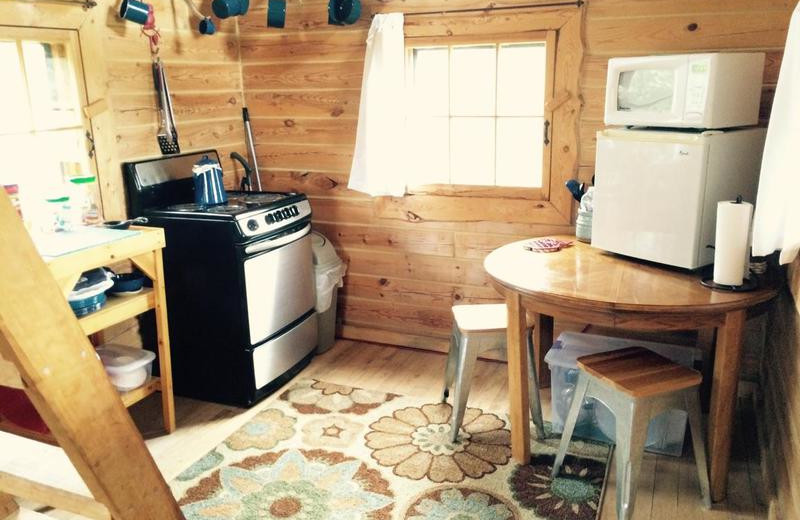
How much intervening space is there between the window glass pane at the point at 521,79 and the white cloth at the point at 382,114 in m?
0.49

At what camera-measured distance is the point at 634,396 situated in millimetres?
2066

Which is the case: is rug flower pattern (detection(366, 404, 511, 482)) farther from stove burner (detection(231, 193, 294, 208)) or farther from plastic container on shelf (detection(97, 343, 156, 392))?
stove burner (detection(231, 193, 294, 208))

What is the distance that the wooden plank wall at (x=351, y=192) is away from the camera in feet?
11.2

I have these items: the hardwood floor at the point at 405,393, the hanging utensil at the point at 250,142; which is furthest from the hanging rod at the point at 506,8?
the hardwood floor at the point at 405,393

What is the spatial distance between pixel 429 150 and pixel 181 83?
1.30 m

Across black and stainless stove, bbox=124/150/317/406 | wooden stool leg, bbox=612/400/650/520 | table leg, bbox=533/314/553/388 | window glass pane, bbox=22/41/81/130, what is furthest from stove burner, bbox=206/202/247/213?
wooden stool leg, bbox=612/400/650/520

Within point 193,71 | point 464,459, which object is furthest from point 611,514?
point 193,71

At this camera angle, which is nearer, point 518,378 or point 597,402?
point 518,378

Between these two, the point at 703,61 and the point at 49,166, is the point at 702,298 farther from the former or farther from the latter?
the point at 49,166

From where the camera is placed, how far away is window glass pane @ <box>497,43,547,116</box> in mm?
3170

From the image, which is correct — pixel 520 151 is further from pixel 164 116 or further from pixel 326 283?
pixel 164 116

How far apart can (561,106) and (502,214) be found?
0.58m

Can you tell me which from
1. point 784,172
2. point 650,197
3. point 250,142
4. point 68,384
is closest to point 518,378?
point 650,197

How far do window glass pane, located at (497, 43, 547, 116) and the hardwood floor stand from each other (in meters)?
1.30
